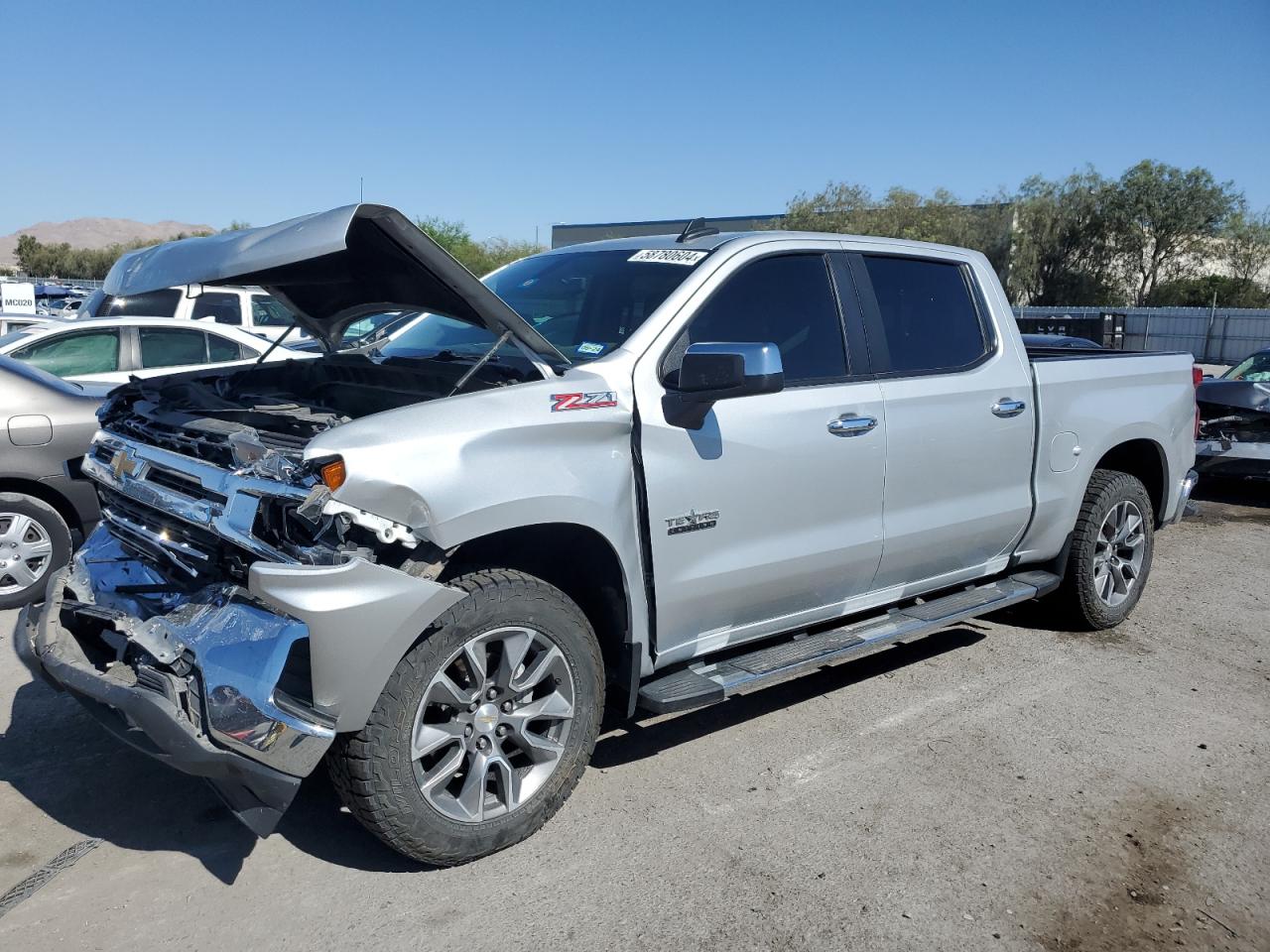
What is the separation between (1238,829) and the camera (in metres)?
3.78

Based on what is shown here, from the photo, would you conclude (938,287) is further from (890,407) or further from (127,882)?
(127,882)

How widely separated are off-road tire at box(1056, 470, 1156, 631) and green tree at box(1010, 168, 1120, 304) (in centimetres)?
4371

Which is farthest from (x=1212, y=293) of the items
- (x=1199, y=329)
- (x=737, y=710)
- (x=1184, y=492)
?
(x=737, y=710)

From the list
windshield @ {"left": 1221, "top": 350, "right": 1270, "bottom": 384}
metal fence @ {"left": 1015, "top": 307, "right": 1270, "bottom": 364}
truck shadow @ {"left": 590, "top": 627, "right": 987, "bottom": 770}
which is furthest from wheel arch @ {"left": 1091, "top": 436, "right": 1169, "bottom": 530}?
metal fence @ {"left": 1015, "top": 307, "right": 1270, "bottom": 364}

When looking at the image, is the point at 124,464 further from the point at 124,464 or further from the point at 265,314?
the point at 265,314

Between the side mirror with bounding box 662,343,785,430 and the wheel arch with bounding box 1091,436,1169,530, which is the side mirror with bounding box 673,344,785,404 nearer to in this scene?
the side mirror with bounding box 662,343,785,430

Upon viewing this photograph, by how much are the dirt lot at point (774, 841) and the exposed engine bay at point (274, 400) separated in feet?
4.44

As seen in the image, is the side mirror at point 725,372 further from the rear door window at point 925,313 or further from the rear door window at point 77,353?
the rear door window at point 77,353

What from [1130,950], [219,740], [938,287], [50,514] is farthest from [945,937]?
[50,514]

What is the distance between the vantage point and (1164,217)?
44969mm

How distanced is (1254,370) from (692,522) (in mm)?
9066

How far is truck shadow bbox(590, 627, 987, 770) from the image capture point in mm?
4355

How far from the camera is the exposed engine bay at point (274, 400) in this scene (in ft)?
11.2

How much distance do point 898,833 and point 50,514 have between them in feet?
16.0
